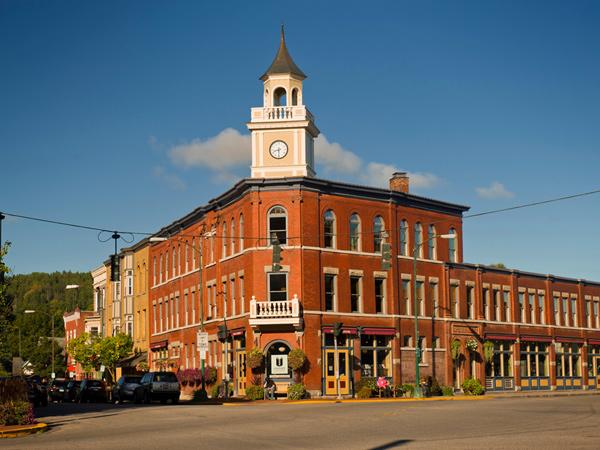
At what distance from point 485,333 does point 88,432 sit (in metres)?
40.0

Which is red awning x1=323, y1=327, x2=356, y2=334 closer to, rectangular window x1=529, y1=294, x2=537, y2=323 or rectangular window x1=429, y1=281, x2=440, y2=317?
rectangular window x1=429, y1=281, x2=440, y2=317

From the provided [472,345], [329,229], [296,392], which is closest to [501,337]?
[472,345]

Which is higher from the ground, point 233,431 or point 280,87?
point 280,87

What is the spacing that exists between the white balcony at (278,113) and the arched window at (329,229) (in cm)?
647

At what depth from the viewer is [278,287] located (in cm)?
5100

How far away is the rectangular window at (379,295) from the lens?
178 feet

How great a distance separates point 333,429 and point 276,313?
25665 mm

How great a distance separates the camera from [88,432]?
2491 centimetres

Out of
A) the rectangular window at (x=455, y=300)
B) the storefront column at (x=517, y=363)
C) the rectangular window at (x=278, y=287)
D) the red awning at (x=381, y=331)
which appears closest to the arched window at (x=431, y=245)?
the rectangular window at (x=455, y=300)

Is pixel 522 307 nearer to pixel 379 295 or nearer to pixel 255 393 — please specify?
pixel 379 295

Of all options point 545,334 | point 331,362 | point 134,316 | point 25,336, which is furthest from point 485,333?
point 25,336

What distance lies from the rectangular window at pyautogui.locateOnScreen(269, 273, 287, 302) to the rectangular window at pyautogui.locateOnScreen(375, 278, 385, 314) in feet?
21.4

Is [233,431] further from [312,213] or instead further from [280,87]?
[280,87]

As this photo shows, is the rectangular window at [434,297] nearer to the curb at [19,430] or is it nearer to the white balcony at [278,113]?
the white balcony at [278,113]
